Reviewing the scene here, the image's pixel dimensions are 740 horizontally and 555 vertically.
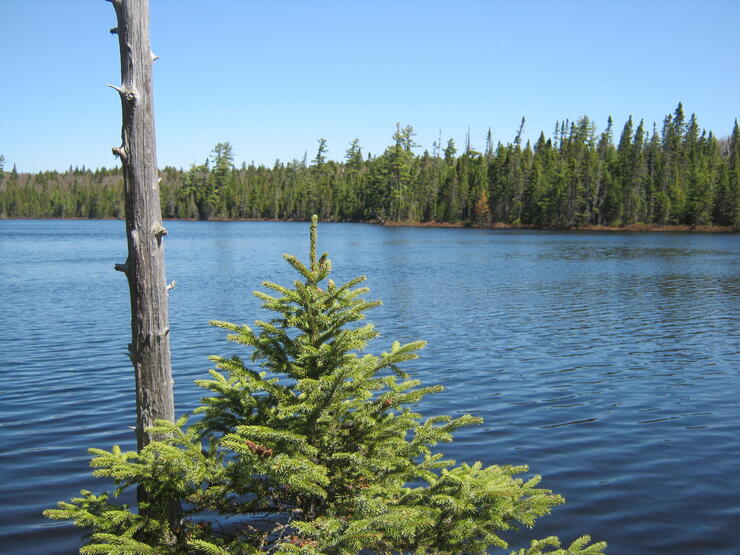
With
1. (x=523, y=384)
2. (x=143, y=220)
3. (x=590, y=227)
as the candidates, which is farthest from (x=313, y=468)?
(x=590, y=227)

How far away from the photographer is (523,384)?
13602 mm

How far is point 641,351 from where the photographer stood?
57.3 ft

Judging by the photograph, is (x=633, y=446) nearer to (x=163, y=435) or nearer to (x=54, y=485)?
Answer: (x=163, y=435)

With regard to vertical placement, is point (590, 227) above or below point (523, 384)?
above

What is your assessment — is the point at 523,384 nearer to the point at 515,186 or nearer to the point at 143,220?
the point at 143,220

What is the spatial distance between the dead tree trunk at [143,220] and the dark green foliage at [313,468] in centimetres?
38

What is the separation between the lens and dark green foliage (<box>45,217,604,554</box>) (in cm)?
397

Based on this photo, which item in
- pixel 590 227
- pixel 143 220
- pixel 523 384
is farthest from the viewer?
pixel 590 227

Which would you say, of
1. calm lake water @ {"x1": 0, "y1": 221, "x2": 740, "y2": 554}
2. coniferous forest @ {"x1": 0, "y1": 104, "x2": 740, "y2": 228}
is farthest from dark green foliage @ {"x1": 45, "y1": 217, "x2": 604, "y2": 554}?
coniferous forest @ {"x1": 0, "y1": 104, "x2": 740, "y2": 228}

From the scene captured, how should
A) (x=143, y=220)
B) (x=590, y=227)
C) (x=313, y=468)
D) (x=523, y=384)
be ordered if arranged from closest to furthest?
(x=313, y=468), (x=143, y=220), (x=523, y=384), (x=590, y=227)

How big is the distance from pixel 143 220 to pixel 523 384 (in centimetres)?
1078

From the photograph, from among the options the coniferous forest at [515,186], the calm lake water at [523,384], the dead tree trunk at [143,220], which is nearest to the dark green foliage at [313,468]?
the dead tree trunk at [143,220]

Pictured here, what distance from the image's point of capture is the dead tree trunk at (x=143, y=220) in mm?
4535

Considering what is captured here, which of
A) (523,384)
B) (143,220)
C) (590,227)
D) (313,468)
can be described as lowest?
(523,384)
